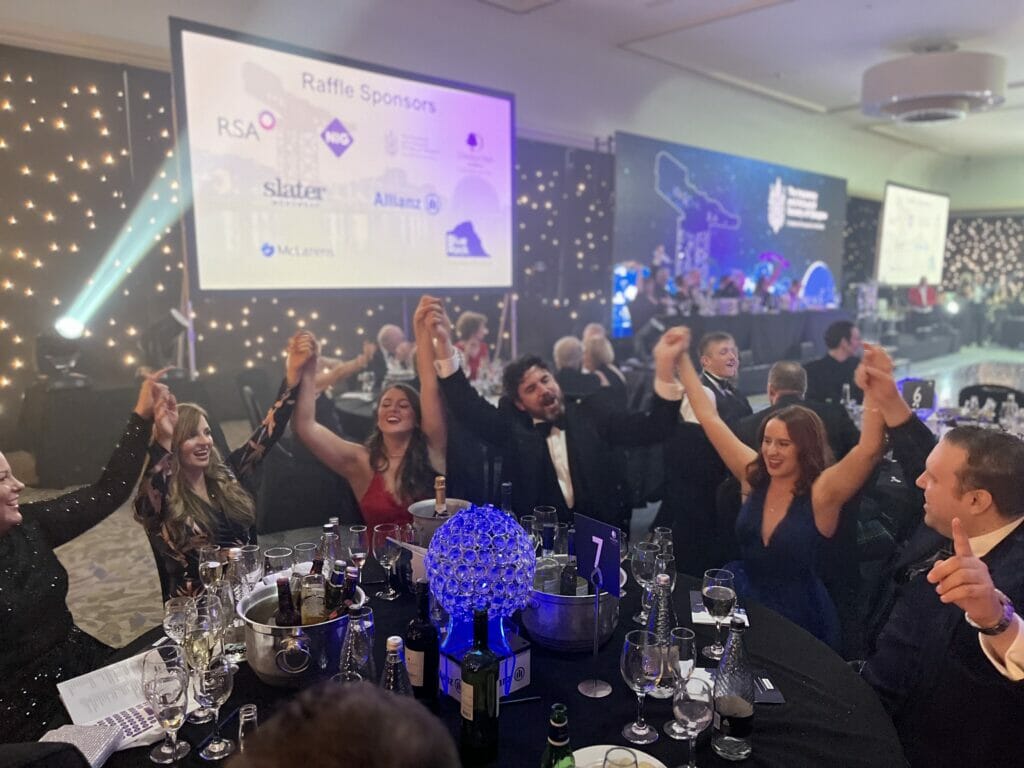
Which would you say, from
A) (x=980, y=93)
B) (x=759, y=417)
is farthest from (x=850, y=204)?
(x=759, y=417)

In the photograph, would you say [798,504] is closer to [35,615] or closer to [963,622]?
[963,622]

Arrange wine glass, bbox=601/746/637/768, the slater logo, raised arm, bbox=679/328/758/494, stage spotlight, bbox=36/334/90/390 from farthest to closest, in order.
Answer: stage spotlight, bbox=36/334/90/390 → the slater logo → raised arm, bbox=679/328/758/494 → wine glass, bbox=601/746/637/768

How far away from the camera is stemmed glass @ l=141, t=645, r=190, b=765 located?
1.31 meters

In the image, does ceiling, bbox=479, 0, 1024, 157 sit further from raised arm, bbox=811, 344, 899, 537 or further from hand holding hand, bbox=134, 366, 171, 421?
hand holding hand, bbox=134, 366, 171, 421

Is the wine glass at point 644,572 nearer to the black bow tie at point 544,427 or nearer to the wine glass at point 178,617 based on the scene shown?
the wine glass at point 178,617

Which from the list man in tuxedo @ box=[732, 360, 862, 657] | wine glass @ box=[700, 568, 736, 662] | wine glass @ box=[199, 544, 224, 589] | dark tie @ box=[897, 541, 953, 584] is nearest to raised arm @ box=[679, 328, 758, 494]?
man in tuxedo @ box=[732, 360, 862, 657]

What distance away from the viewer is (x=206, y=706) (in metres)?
1.42

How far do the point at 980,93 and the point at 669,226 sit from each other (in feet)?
10.7

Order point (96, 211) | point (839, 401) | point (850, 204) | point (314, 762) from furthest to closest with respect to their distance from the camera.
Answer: point (850, 204) < point (96, 211) < point (839, 401) < point (314, 762)

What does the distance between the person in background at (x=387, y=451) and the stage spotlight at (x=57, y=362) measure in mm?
2800

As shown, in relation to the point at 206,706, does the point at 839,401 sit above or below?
above

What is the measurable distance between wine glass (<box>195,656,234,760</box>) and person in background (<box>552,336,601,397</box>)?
9.98ft

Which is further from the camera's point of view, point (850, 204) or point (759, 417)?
point (850, 204)

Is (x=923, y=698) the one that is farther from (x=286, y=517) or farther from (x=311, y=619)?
(x=286, y=517)
